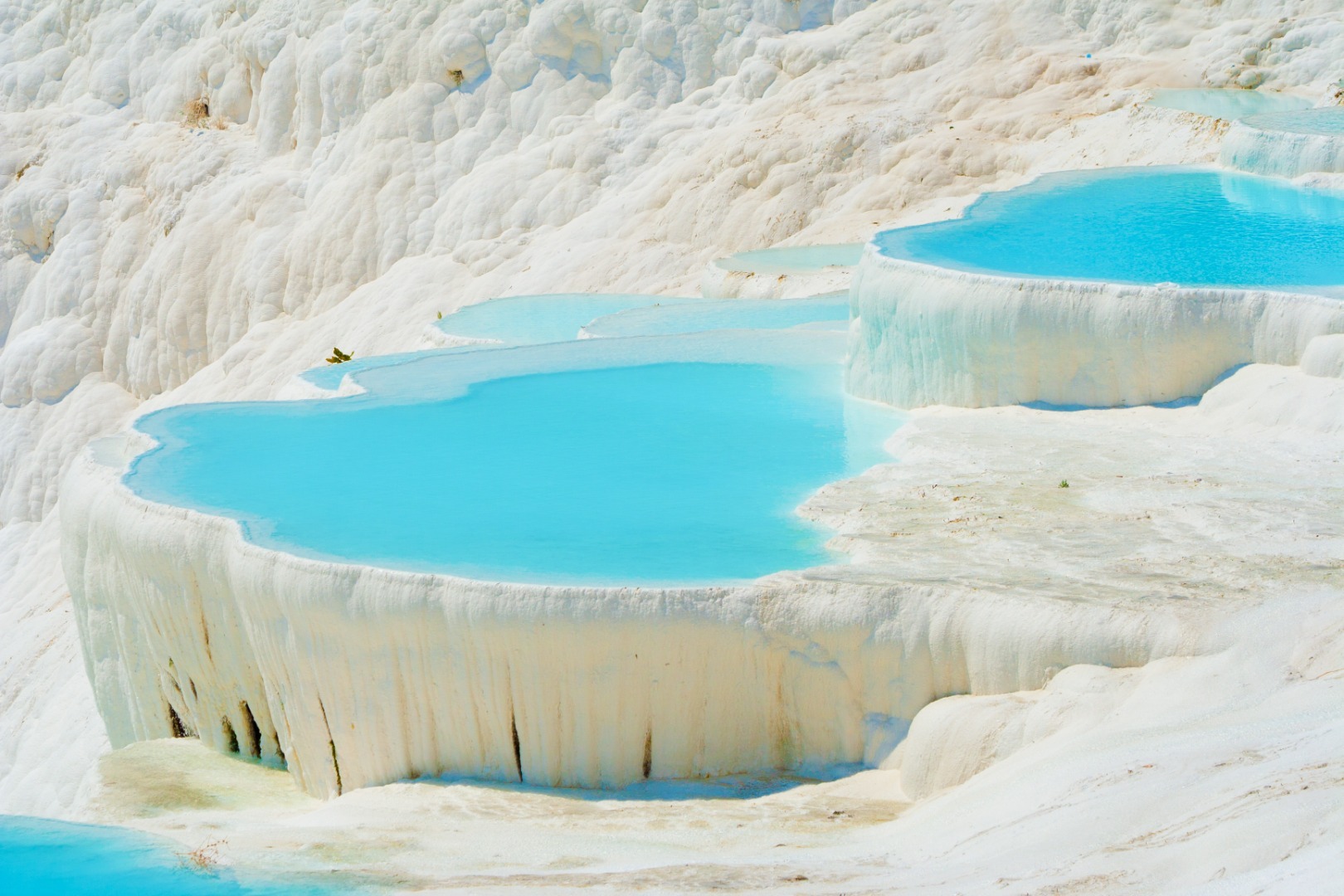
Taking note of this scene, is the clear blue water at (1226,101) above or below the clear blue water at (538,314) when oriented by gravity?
above

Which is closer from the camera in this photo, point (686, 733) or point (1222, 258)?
point (686, 733)

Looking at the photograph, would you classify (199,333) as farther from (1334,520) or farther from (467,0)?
(1334,520)

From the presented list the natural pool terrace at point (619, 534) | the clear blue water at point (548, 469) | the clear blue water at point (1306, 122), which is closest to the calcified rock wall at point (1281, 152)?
the clear blue water at point (1306, 122)

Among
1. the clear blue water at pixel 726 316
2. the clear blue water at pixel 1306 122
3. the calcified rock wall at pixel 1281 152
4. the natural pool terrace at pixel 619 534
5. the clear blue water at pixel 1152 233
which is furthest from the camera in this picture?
the clear blue water at pixel 1306 122

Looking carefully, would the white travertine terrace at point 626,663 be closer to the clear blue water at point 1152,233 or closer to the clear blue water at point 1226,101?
the clear blue water at point 1152,233


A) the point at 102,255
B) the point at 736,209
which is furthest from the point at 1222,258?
the point at 102,255

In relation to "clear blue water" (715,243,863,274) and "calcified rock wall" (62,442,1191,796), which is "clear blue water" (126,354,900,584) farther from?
"clear blue water" (715,243,863,274)
